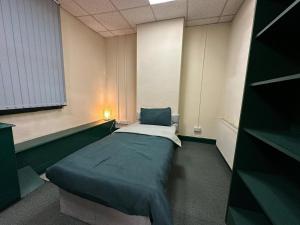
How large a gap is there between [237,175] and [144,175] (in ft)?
2.65

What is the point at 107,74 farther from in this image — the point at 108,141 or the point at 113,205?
the point at 113,205

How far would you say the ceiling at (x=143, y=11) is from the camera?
229 cm

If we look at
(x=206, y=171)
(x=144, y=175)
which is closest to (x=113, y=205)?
(x=144, y=175)

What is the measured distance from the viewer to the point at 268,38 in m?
1.02

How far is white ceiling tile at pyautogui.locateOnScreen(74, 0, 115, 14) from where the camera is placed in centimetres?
227

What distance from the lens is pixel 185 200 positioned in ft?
5.09

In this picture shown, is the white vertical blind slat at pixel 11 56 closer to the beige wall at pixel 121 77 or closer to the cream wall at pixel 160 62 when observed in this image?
the cream wall at pixel 160 62

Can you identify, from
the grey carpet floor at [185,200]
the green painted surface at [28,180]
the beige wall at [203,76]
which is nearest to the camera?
the grey carpet floor at [185,200]

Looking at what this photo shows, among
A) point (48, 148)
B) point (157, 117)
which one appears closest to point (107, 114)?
point (157, 117)

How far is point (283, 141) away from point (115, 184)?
44.8 inches

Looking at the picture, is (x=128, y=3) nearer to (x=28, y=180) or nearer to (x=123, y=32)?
(x=123, y=32)

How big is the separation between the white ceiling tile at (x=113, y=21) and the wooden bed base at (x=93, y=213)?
2916mm

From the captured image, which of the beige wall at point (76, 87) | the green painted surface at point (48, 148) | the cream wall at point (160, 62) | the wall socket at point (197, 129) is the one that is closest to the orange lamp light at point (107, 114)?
the beige wall at point (76, 87)

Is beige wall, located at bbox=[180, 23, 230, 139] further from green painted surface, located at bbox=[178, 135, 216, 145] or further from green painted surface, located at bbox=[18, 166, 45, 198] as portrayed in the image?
green painted surface, located at bbox=[18, 166, 45, 198]
